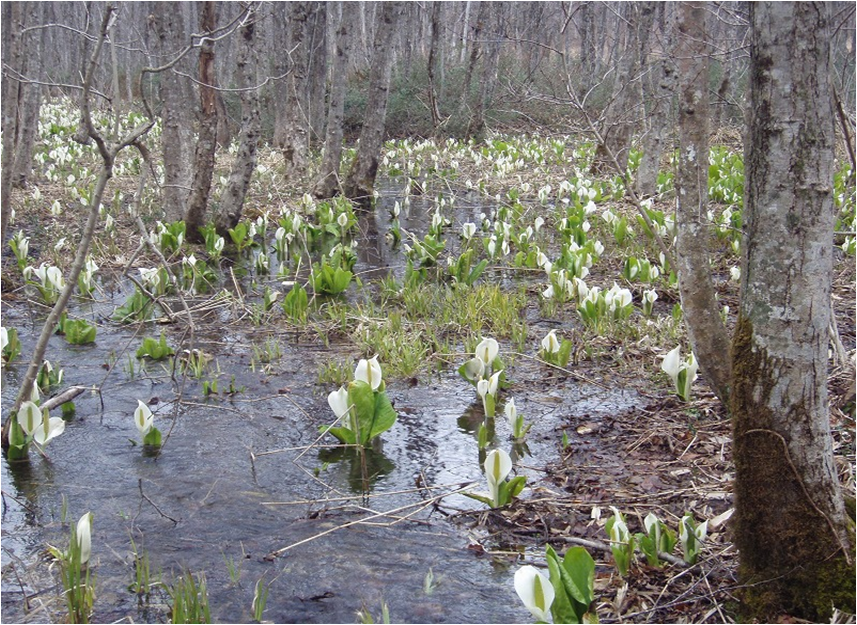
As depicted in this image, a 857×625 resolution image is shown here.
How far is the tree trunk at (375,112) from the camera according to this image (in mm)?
9148

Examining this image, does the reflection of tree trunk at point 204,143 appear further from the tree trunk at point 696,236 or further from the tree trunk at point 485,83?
the tree trunk at point 485,83

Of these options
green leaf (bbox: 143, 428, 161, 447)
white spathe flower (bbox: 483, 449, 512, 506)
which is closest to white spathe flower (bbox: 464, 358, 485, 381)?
white spathe flower (bbox: 483, 449, 512, 506)

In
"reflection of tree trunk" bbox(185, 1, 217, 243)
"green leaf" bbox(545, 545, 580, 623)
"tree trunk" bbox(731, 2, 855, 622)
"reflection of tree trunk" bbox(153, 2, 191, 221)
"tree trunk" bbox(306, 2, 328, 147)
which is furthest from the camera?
"tree trunk" bbox(306, 2, 328, 147)

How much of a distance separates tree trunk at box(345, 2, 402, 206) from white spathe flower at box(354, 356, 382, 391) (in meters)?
6.41

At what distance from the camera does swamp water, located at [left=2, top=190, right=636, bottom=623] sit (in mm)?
A: 2516

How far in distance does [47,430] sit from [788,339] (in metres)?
2.79

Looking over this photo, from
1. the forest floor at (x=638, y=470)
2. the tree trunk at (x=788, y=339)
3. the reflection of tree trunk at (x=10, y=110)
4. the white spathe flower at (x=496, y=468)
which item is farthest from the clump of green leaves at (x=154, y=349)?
the tree trunk at (x=788, y=339)

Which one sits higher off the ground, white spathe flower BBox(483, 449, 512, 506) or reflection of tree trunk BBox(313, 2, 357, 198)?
reflection of tree trunk BBox(313, 2, 357, 198)

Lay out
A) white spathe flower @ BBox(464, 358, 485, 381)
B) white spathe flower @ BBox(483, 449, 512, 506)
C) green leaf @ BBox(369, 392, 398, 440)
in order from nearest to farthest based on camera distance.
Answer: white spathe flower @ BBox(483, 449, 512, 506), green leaf @ BBox(369, 392, 398, 440), white spathe flower @ BBox(464, 358, 485, 381)

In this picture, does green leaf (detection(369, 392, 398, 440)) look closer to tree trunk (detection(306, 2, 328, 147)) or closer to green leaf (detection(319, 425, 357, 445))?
green leaf (detection(319, 425, 357, 445))

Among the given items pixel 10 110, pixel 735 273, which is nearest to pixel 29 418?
pixel 10 110

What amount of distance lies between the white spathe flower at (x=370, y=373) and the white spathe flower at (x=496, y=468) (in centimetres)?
73

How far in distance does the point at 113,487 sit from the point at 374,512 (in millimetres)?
1040

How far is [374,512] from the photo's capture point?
305cm
